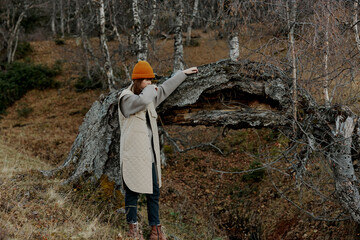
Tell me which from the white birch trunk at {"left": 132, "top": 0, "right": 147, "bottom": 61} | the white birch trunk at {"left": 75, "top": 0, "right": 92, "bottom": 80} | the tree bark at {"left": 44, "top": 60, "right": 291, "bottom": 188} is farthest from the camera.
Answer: the white birch trunk at {"left": 75, "top": 0, "right": 92, "bottom": 80}

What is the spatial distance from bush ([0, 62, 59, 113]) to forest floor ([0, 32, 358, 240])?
9.22 ft

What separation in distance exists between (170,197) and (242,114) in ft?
13.2

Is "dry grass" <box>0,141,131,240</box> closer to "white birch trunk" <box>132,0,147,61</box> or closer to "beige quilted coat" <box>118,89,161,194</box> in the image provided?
"beige quilted coat" <box>118,89,161,194</box>

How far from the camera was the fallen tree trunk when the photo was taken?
510cm

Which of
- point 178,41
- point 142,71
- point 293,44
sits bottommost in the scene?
point 178,41

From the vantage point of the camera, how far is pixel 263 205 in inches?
310

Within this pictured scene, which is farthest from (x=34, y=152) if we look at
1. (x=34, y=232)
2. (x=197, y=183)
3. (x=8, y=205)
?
(x=34, y=232)

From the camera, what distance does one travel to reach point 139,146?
13.0ft

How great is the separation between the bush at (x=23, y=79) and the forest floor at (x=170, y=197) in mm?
2811

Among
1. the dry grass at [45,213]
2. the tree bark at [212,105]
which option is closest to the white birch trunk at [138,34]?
the tree bark at [212,105]

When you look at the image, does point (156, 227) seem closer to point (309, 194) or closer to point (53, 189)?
point (53, 189)

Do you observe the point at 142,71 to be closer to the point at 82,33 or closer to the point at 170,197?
the point at 170,197

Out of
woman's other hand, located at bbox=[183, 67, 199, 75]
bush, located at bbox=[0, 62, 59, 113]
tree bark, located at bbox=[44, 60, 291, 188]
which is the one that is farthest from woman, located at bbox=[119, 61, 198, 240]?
bush, located at bbox=[0, 62, 59, 113]

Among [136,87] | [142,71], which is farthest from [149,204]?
[142,71]
